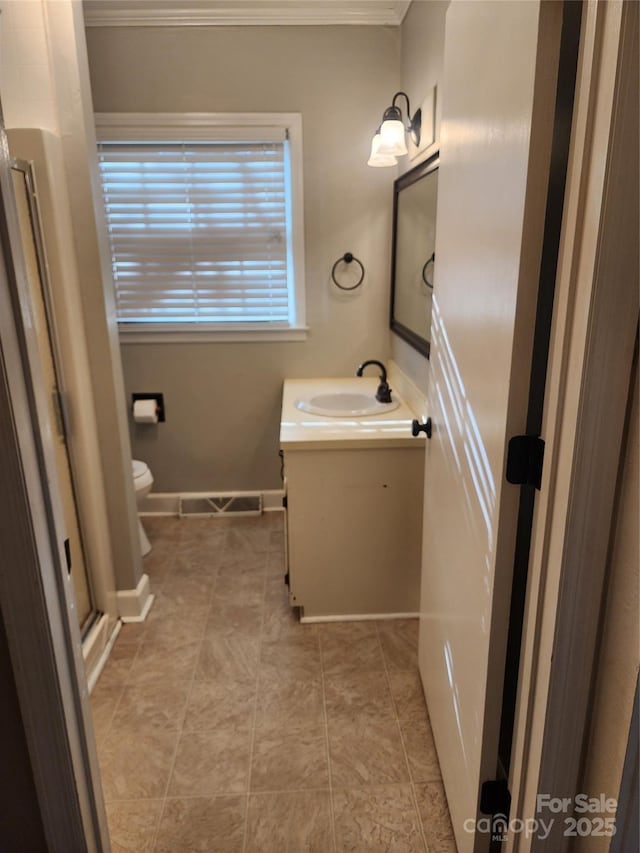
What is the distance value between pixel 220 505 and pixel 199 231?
1588 mm

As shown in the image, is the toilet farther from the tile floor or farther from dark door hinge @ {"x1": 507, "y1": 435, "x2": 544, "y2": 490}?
dark door hinge @ {"x1": 507, "y1": 435, "x2": 544, "y2": 490}

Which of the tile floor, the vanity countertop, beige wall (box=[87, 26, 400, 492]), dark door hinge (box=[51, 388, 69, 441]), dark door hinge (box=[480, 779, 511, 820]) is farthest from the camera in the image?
beige wall (box=[87, 26, 400, 492])

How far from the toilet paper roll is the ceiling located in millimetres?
1886

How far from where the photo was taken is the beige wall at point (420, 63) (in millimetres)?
2068

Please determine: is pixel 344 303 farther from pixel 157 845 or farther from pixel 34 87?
pixel 157 845

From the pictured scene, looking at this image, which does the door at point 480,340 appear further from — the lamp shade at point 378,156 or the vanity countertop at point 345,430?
the lamp shade at point 378,156

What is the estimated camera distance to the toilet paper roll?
10.2 ft

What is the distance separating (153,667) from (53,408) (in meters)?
1.04

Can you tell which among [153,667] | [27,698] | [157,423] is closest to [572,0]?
[27,698]

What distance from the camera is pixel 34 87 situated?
1.84 meters

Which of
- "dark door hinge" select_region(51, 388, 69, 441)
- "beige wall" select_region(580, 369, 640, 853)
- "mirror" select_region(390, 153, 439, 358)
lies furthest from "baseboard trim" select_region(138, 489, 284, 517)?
"beige wall" select_region(580, 369, 640, 853)

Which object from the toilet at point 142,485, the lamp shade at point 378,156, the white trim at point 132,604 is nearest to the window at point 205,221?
the lamp shade at point 378,156

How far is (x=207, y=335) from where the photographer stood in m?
3.12

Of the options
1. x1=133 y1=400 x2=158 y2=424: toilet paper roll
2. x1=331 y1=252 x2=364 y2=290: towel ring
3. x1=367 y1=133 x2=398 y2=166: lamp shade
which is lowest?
x1=133 y1=400 x2=158 y2=424: toilet paper roll
